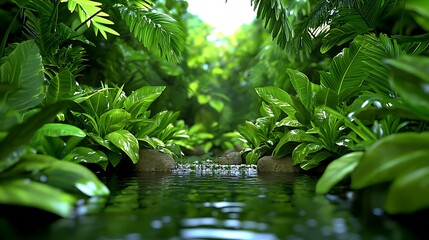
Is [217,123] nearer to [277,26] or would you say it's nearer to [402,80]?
[277,26]

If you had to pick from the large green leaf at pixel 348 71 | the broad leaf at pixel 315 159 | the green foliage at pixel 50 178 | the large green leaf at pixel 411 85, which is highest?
the large green leaf at pixel 348 71

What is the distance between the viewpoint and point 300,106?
362cm

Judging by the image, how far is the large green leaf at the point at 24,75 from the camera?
2088mm

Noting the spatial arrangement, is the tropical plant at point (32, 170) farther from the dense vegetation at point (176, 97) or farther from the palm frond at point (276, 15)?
the palm frond at point (276, 15)

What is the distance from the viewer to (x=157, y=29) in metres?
4.22

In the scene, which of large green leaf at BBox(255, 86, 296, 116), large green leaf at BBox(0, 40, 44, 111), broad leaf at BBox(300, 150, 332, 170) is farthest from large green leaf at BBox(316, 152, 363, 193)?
large green leaf at BBox(255, 86, 296, 116)

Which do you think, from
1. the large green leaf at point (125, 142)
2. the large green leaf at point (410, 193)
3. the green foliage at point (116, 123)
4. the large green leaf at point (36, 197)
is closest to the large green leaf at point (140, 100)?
the green foliage at point (116, 123)

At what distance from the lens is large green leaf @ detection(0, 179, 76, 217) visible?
1.28 m

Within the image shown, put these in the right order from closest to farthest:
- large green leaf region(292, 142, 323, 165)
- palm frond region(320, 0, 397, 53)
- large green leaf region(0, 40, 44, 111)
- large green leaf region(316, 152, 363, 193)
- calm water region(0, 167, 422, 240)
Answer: calm water region(0, 167, 422, 240) → large green leaf region(316, 152, 363, 193) → large green leaf region(0, 40, 44, 111) → large green leaf region(292, 142, 323, 165) → palm frond region(320, 0, 397, 53)

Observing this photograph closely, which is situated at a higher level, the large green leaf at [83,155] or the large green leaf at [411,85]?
the large green leaf at [411,85]

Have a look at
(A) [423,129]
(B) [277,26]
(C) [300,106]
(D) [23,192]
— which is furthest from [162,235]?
(B) [277,26]

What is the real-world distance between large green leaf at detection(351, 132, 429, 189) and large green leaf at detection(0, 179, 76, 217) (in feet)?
3.49

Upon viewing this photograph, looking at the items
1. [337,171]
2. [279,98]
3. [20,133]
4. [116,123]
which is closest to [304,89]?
[279,98]

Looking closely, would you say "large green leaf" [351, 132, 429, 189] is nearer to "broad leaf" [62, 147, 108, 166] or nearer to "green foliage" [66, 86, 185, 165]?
"broad leaf" [62, 147, 108, 166]
